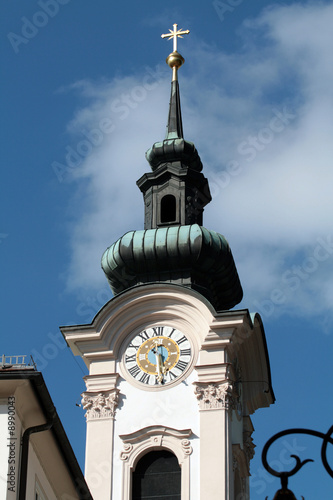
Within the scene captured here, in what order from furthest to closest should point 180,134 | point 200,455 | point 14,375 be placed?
point 180,134
point 200,455
point 14,375

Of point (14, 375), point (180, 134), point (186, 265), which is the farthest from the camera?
point (180, 134)

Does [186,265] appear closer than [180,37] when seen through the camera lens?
Yes

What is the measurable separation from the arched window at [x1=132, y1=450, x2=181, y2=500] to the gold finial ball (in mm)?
10730

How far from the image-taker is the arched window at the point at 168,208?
27969mm

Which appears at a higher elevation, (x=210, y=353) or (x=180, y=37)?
(x=180, y=37)

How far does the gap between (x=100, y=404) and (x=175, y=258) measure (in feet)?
11.5

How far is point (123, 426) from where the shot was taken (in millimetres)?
24719

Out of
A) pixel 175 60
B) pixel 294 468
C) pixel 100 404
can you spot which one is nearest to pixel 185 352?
pixel 100 404

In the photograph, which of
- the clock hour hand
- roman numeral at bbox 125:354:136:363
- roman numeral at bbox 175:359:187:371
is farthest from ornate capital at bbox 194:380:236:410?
roman numeral at bbox 125:354:136:363

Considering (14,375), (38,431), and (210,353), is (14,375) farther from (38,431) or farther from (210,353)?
(210,353)

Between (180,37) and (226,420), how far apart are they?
35.8 ft

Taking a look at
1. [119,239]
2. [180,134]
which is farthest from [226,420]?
[180,134]

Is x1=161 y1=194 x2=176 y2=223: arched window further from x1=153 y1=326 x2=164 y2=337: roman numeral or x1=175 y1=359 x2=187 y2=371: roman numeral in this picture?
x1=175 y1=359 x2=187 y2=371: roman numeral

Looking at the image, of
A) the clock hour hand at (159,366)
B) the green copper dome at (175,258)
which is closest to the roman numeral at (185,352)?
the clock hour hand at (159,366)
